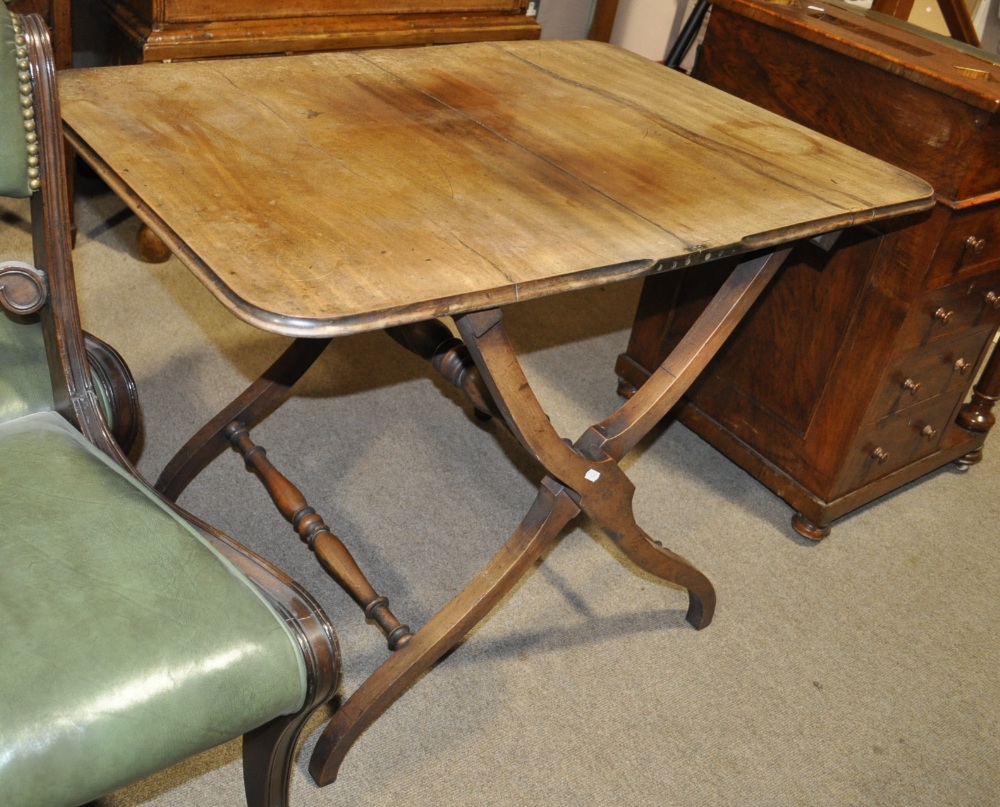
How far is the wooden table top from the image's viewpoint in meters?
1.12

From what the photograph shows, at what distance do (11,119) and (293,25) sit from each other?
1.25 metres

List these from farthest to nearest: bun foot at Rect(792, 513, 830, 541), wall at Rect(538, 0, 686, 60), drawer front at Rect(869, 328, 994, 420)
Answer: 1. wall at Rect(538, 0, 686, 60)
2. bun foot at Rect(792, 513, 830, 541)
3. drawer front at Rect(869, 328, 994, 420)

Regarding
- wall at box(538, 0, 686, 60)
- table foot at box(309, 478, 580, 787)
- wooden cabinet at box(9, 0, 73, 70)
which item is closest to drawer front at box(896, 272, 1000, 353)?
table foot at box(309, 478, 580, 787)

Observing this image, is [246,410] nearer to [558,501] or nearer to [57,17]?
[558,501]

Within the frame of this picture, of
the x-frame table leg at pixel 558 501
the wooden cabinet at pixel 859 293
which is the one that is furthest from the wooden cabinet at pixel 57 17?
the x-frame table leg at pixel 558 501

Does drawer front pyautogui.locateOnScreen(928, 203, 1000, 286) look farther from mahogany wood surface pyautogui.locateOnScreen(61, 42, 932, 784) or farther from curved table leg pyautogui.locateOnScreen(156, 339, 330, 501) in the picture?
curved table leg pyautogui.locateOnScreen(156, 339, 330, 501)

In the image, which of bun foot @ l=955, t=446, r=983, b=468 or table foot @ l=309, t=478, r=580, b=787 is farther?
bun foot @ l=955, t=446, r=983, b=468

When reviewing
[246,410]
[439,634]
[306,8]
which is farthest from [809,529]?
[306,8]

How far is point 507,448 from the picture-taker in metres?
2.25

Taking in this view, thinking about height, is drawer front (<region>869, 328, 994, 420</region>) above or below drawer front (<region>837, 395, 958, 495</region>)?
above

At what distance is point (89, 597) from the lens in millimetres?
1075

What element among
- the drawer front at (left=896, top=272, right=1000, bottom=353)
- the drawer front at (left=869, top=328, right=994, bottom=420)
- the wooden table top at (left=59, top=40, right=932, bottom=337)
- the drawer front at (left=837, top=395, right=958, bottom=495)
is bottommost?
the drawer front at (left=837, top=395, right=958, bottom=495)

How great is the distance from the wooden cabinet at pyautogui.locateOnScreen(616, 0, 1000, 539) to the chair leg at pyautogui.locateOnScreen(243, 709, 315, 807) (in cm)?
122

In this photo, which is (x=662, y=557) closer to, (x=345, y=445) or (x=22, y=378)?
(x=345, y=445)
